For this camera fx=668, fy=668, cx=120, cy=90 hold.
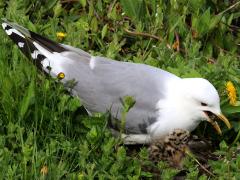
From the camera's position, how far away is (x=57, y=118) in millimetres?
2961

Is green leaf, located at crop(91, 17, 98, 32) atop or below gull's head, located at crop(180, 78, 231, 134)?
atop

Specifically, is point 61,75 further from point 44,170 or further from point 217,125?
point 217,125

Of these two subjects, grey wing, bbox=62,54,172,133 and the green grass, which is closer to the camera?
the green grass

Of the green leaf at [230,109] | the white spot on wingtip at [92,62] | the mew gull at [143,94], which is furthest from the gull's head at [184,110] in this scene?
the white spot on wingtip at [92,62]

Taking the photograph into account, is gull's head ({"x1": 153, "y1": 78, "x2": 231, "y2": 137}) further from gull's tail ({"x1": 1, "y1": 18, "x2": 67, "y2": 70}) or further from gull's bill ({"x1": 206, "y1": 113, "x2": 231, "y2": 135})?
gull's tail ({"x1": 1, "y1": 18, "x2": 67, "y2": 70})

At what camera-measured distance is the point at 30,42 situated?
3.39 meters

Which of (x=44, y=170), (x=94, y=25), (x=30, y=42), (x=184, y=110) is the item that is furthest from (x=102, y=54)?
(x=44, y=170)

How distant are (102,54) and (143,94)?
716mm

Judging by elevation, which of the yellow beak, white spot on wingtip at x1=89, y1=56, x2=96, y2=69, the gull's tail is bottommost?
the yellow beak

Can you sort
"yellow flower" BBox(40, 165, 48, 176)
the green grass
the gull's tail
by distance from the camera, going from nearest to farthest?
"yellow flower" BBox(40, 165, 48, 176) → the green grass → the gull's tail

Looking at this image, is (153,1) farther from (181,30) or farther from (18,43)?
(18,43)

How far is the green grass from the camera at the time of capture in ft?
8.96

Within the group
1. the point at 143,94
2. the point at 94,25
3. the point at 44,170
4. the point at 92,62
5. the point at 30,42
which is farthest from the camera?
the point at 94,25

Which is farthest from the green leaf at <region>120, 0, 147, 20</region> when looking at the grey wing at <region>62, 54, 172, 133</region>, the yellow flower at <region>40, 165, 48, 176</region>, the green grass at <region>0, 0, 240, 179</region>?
the yellow flower at <region>40, 165, 48, 176</region>
